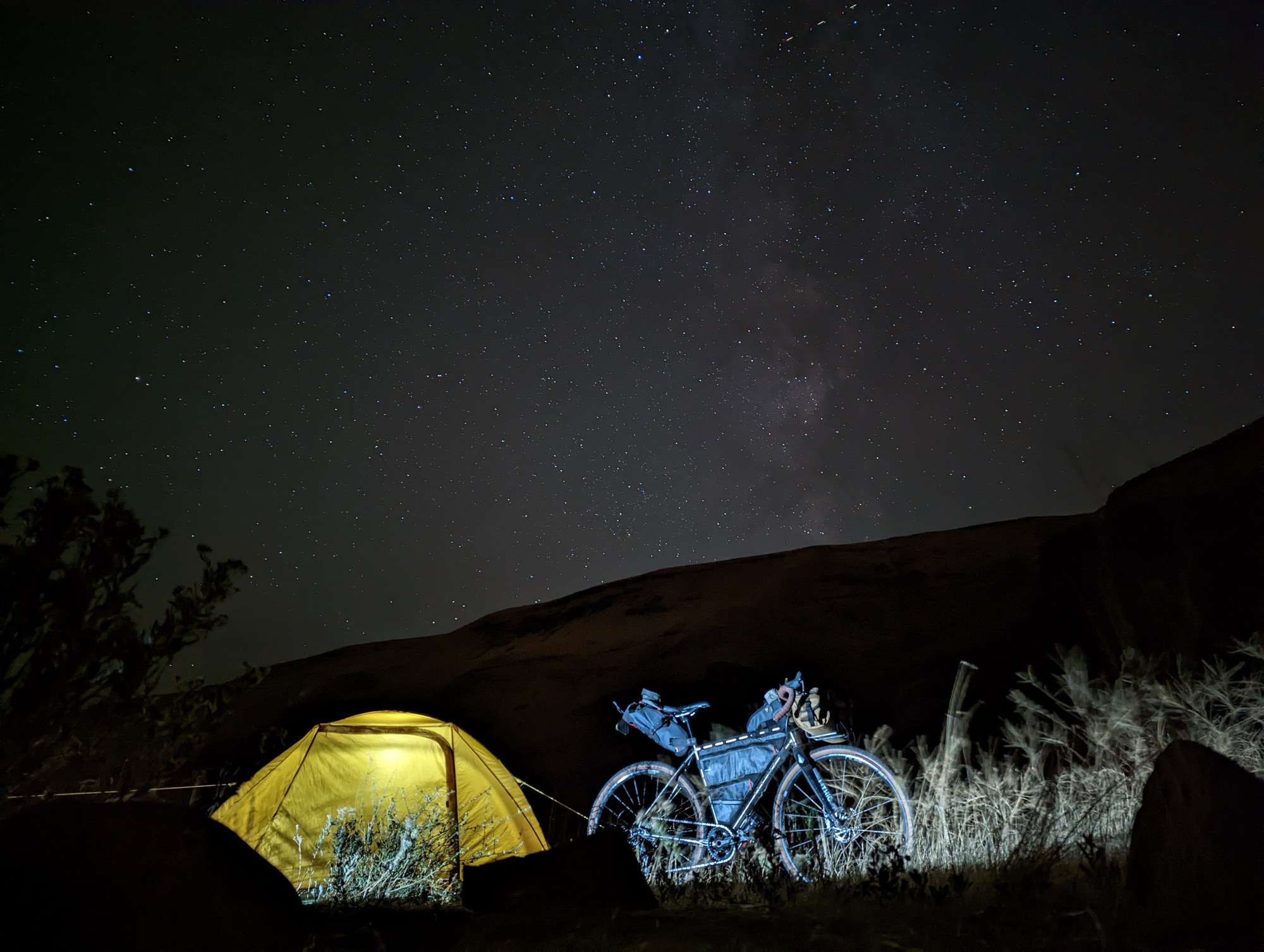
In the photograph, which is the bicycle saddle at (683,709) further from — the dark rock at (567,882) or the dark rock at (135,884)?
the dark rock at (135,884)

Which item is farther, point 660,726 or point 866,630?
point 866,630

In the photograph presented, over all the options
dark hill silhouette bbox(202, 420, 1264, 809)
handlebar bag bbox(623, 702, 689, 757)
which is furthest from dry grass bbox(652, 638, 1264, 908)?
dark hill silhouette bbox(202, 420, 1264, 809)

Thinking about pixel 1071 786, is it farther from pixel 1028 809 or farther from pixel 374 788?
pixel 374 788

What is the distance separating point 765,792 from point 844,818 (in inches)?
32.8

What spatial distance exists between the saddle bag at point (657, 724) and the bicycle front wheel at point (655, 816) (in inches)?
8.1

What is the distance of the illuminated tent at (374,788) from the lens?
22.7 feet

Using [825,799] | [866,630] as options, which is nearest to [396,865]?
[825,799]

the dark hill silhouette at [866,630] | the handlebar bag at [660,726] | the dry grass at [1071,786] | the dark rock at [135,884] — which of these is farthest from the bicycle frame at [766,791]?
the dark hill silhouette at [866,630]

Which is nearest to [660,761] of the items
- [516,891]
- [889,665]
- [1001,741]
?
[516,891]

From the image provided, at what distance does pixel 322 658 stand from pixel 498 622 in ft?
15.3

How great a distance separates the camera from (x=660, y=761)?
6484mm

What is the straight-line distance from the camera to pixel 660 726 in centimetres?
653

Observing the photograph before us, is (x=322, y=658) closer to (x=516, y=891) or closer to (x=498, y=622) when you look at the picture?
(x=498, y=622)

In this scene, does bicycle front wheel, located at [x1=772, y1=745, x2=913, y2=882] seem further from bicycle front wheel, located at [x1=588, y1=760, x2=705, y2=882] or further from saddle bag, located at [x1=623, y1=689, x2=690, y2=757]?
saddle bag, located at [x1=623, y1=689, x2=690, y2=757]
